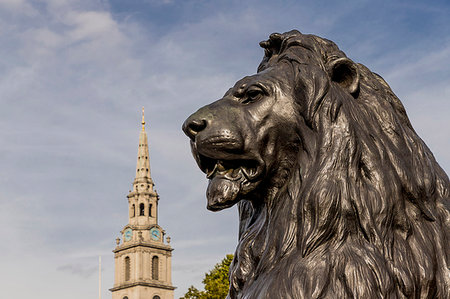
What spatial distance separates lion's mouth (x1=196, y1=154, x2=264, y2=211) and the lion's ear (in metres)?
0.54

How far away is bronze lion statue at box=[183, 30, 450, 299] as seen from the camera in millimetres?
2738

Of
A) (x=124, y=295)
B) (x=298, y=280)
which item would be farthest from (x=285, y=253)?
(x=124, y=295)

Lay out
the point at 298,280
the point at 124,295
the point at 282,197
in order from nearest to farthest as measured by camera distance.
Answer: the point at 298,280 → the point at 282,197 → the point at 124,295

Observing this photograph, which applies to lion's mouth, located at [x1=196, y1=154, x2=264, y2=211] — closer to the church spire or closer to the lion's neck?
the lion's neck

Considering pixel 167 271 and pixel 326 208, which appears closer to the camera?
pixel 326 208

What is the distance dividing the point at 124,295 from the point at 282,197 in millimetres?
86583

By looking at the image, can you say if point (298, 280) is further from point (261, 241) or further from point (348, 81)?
point (348, 81)

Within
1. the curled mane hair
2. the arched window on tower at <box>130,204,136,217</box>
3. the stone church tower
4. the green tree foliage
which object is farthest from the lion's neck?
the arched window on tower at <box>130,204,136,217</box>

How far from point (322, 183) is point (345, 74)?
0.58 meters

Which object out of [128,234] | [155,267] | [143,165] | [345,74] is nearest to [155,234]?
[128,234]

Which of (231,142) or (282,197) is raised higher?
(231,142)

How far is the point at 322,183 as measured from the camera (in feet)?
9.13

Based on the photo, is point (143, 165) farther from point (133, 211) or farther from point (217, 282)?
point (217, 282)

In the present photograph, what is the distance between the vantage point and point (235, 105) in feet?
9.79
